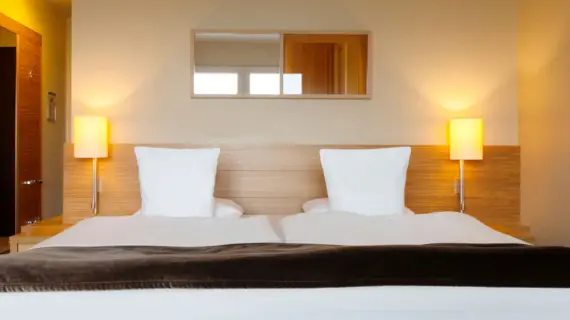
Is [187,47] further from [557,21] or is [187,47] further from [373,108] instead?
[557,21]

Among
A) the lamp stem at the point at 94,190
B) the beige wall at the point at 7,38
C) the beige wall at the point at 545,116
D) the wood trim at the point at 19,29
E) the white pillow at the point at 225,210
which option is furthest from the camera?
the beige wall at the point at 7,38

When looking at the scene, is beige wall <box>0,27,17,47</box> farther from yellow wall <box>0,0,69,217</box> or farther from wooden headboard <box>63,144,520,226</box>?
wooden headboard <box>63,144,520,226</box>

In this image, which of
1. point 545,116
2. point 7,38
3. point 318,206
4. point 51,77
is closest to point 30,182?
point 51,77

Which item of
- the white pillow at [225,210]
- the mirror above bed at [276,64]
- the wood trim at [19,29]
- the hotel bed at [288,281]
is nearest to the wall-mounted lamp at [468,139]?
the mirror above bed at [276,64]

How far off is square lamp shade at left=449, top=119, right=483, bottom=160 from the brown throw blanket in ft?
6.00

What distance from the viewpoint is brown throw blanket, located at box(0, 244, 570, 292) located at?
146 cm

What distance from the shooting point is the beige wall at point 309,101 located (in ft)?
11.6

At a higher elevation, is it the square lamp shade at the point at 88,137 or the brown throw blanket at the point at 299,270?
the square lamp shade at the point at 88,137

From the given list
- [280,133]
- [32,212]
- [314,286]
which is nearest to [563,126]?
[280,133]

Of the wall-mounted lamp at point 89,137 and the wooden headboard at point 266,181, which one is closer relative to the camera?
the wall-mounted lamp at point 89,137

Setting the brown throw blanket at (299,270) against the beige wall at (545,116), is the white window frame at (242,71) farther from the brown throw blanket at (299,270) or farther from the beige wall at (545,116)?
the brown throw blanket at (299,270)

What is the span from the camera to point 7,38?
14.0ft

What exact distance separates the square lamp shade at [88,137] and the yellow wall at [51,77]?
161cm

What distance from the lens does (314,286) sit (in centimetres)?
147
